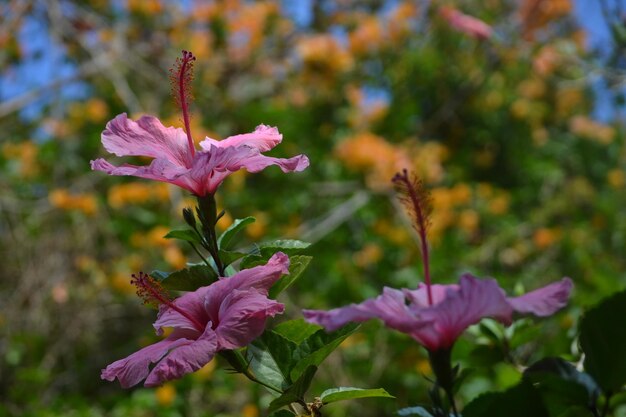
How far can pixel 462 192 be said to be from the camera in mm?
3420

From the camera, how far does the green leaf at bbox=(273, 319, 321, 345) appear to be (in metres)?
0.57

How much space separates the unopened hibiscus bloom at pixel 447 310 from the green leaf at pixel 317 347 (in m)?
0.04

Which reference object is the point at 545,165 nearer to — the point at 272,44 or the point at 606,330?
the point at 272,44

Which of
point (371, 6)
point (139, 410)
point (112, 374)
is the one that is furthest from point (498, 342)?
point (371, 6)

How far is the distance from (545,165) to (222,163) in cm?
398

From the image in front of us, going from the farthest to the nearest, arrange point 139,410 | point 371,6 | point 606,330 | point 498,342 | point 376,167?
point 371,6 < point 376,167 < point 139,410 < point 498,342 < point 606,330

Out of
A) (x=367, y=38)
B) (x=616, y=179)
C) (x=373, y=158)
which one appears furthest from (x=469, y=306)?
(x=616, y=179)

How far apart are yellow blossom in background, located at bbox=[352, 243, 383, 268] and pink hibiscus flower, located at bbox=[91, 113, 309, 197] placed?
7.26ft

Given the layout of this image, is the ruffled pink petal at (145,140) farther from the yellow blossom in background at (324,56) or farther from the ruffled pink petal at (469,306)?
the yellow blossom in background at (324,56)

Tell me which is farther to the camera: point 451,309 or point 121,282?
point 121,282

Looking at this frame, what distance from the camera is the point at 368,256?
2.83 meters

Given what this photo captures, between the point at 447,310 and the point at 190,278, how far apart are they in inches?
8.2

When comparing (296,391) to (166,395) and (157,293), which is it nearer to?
(157,293)

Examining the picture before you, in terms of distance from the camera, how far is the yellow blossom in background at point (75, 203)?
2.66m
